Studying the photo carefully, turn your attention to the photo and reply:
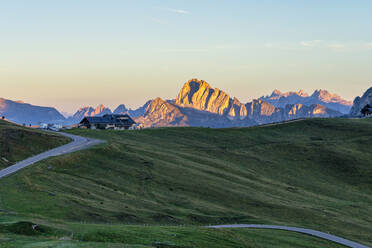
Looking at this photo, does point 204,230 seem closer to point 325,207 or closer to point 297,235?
point 297,235

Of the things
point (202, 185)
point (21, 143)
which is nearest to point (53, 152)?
point (21, 143)

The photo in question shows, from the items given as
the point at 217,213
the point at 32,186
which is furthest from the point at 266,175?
the point at 32,186

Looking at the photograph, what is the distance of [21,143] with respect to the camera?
334 ft

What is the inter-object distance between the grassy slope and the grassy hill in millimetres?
10231

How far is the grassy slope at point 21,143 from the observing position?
92.9 meters

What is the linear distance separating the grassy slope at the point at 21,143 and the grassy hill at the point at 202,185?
10.2m

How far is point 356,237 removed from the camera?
7131 cm

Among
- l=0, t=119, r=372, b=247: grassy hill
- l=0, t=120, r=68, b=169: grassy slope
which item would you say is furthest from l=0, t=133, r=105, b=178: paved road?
l=0, t=119, r=372, b=247: grassy hill

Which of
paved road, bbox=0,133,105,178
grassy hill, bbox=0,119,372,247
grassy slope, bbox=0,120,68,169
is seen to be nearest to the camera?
grassy hill, bbox=0,119,372,247

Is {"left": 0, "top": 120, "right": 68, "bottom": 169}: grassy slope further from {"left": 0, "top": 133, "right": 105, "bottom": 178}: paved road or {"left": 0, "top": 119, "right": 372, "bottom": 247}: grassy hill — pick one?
{"left": 0, "top": 119, "right": 372, "bottom": 247}: grassy hill

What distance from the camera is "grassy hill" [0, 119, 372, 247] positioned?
66188 millimetres

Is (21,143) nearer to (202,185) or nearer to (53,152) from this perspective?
(53,152)

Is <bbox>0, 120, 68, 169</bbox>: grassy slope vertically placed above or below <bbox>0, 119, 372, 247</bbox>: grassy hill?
above

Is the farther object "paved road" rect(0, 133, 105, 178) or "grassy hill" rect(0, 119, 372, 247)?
"paved road" rect(0, 133, 105, 178)
